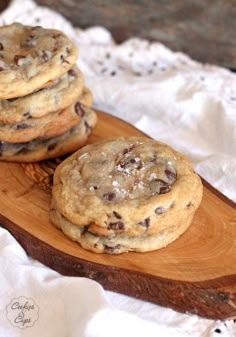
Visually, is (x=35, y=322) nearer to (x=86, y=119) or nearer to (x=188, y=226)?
(x=188, y=226)

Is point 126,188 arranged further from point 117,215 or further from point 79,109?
point 79,109

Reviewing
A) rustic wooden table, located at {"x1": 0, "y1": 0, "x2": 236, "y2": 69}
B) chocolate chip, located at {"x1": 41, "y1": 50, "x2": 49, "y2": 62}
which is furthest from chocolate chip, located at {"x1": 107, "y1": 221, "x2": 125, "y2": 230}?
rustic wooden table, located at {"x1": 0, "y1": 0, "x2": 236, "y2": 69}

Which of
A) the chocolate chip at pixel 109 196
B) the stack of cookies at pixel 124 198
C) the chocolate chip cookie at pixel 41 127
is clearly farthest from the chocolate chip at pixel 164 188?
the chocolate chip cookie at pixel 41 127

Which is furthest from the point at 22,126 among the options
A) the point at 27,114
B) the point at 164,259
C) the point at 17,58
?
the point at 164,259

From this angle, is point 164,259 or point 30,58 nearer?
point 164,259

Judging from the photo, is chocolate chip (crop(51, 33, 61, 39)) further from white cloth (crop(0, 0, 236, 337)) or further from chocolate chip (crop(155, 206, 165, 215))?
chocolate chip (crop(155, 206, 165, 215))

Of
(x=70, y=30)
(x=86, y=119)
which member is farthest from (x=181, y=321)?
(x=70, y=30)
